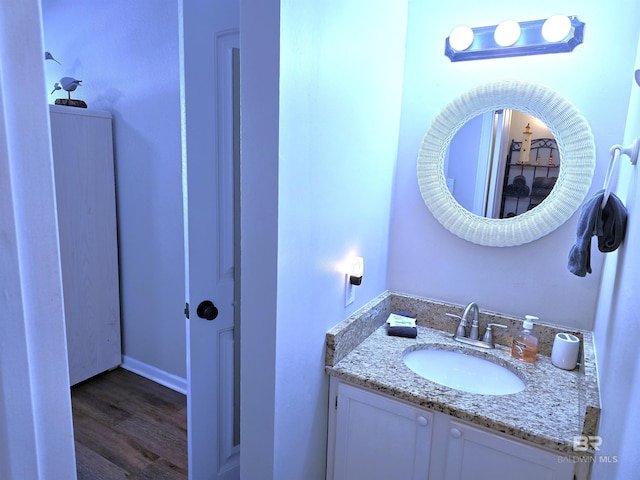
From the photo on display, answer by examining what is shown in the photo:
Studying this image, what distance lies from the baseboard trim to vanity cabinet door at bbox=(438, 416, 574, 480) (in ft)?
5.99

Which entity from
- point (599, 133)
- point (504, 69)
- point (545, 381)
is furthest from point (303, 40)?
point (545, 381)

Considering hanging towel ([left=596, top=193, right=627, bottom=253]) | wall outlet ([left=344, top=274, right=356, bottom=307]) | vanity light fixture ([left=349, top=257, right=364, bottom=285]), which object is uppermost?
hanging towel ([left=596, top=193, right=627, bottom=253])

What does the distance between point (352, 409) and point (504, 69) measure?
59.0 inches

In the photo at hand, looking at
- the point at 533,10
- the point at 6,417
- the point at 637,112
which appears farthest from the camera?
the point at 533,10

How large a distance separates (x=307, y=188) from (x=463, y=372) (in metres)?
1.04

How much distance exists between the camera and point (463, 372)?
1.62 m

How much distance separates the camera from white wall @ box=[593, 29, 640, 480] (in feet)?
2.47

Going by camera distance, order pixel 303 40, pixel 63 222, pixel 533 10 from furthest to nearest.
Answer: pixel 63 222, pixel 533 10, pixel 303 40

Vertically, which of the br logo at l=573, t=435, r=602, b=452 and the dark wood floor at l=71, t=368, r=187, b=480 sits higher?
the br logo at l=573, t=435, r=602, b=452

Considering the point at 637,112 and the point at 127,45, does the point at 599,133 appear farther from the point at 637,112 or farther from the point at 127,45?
the point at 127,45

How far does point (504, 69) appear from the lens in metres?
1.62

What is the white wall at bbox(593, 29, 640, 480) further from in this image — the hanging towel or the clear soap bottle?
the clear soap bottle

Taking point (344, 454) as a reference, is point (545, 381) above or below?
above

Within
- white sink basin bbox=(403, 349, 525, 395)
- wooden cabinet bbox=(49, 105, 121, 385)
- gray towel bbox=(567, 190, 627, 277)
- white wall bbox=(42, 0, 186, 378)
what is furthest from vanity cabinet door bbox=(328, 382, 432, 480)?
wooden cabinet bbox=(49, 105, 121, 385)
